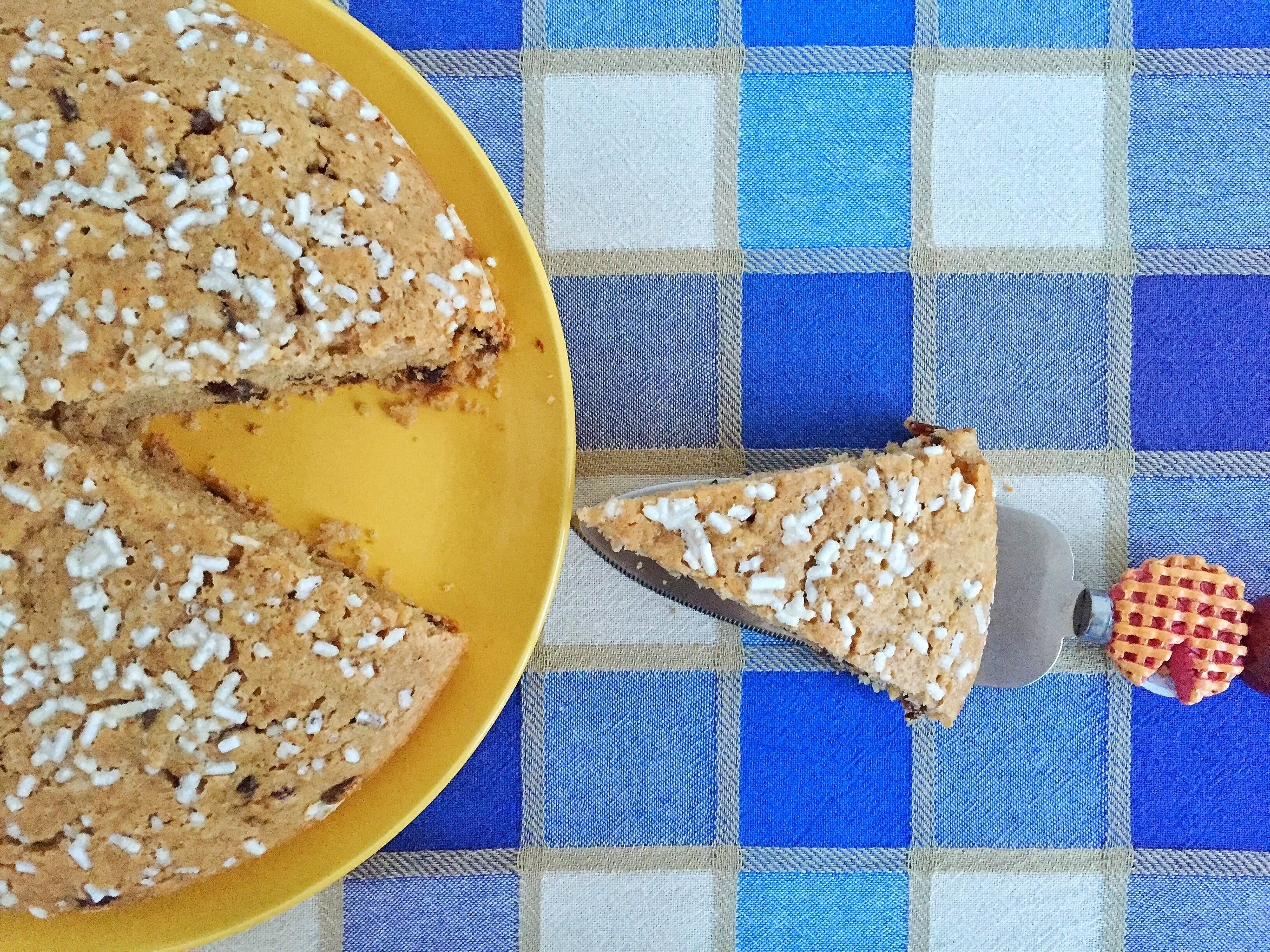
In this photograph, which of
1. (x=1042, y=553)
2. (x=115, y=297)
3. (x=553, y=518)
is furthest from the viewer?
(x=1042, y=553)

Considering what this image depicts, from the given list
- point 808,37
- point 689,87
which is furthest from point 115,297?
point 808,37

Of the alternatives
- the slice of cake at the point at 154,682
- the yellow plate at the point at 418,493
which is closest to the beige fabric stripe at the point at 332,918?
the yellow plate at the point at 418,493

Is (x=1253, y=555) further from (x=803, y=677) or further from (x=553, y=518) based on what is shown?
(x=553, y=518)

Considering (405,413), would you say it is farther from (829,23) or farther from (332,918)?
(829,23)

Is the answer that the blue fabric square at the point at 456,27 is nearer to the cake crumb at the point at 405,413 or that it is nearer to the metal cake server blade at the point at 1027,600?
the cake crumb at the point at 405,413

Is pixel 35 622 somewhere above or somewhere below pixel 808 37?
below

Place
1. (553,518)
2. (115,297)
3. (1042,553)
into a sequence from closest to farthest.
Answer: (115,297)
(553,518)
(1042,553)

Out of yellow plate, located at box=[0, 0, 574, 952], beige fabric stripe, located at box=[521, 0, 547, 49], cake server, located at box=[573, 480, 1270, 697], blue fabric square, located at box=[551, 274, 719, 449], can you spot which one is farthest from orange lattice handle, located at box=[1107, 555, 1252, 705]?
beige fabric stripe, located at box=[521, 0, 547, 49]

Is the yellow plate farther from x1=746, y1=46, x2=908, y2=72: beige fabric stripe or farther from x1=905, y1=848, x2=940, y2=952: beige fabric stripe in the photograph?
x1=905, y1=848, x2=940, y2=952: beige fabric stripe
